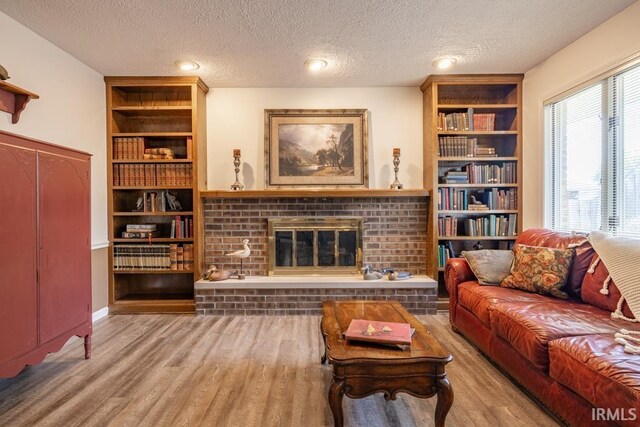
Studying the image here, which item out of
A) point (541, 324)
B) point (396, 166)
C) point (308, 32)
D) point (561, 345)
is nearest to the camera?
point (561, 345)

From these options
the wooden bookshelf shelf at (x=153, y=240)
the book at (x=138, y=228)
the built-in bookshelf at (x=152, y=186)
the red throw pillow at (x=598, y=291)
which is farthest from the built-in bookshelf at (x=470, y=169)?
the book at (x=138, y=228)

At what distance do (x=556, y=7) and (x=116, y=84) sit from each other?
404cm

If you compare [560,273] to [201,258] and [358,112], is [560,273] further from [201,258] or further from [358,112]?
[201,258]

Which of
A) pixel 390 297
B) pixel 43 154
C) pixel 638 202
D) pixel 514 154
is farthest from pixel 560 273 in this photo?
pixel 43 154

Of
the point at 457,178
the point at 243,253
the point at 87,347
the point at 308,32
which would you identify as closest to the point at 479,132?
the point at 457,178

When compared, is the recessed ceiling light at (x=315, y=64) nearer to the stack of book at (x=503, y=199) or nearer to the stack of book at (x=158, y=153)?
the stack of book at (x=158, y=153)

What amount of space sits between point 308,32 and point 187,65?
1.34m

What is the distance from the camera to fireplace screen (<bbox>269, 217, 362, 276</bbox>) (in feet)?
11.9

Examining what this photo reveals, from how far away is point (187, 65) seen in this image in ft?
10.1

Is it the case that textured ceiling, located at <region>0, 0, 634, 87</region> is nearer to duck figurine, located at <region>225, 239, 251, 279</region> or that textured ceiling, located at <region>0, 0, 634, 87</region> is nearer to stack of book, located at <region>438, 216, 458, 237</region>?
stack of book, located at <region>438, 216, 458, 237</region>

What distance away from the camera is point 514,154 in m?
3.50

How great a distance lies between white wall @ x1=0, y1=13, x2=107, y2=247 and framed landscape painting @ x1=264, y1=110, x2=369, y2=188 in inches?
68.9

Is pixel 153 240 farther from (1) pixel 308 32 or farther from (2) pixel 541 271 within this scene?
(2) pixel 541 271

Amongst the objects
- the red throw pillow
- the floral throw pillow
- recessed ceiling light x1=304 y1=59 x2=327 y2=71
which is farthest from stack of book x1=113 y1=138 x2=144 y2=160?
the red throw pillow
